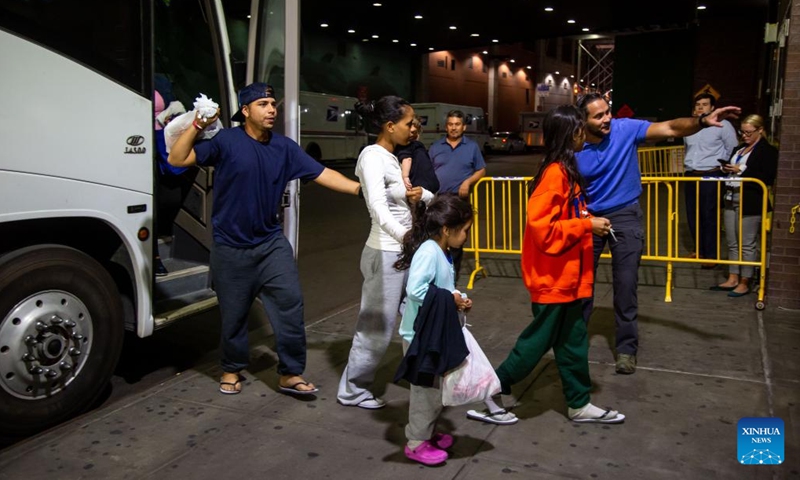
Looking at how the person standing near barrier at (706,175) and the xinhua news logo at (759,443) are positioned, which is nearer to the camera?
the xinhua news logo at (759,443)

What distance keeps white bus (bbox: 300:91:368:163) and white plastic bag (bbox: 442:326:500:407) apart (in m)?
22.8

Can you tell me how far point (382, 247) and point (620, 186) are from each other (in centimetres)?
179

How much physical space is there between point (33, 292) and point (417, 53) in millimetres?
41613

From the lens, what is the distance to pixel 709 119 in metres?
4.43

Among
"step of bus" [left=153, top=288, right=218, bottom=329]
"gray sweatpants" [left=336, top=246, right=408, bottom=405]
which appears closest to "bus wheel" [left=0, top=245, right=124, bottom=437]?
"step of bus" [left=153, top=288, right=218, bottom=329]

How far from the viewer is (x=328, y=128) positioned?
27812mm

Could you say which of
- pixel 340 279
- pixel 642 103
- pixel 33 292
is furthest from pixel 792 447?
pixel 642 103

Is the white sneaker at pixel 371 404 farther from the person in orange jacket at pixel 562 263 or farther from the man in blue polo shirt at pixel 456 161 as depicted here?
the man in blue polo shirt at pixel 456 161

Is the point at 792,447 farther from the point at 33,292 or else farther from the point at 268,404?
the point at 33,292

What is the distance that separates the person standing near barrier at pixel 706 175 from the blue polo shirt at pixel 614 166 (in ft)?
11.0

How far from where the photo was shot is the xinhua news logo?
144 inches

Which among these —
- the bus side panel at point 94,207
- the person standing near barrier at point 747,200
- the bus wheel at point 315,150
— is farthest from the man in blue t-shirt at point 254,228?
the bus wheel at point 315,150

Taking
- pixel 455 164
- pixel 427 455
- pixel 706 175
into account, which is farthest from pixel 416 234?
pixel 706 175

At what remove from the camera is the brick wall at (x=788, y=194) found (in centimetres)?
649
